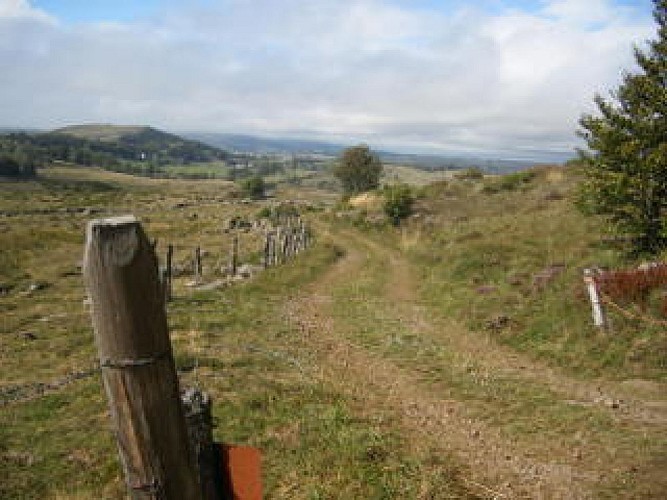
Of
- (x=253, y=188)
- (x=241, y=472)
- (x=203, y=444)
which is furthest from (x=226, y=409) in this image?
(x=253, y=188)

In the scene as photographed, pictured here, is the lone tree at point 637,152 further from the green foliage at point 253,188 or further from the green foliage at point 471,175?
the green foliage at point 253,188

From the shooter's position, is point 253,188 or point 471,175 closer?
point 471,175

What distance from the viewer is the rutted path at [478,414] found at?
906 cm

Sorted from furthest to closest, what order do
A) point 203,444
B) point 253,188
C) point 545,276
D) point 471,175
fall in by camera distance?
point 253,188
point 471,175
point 545,276
point 203,444

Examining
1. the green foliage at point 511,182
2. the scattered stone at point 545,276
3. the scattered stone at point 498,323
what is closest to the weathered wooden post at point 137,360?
the scattered stone at point 498,323

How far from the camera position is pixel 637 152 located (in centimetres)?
1850

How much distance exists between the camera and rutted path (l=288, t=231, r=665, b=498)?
9.06 metres

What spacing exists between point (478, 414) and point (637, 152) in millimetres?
11116

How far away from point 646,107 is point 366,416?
13.7m

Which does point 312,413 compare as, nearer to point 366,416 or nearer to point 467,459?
point 366,416

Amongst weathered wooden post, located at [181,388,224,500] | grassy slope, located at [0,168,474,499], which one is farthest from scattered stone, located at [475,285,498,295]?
weathered wooden post, located at [181,388,224,500]

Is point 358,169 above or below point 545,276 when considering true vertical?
above

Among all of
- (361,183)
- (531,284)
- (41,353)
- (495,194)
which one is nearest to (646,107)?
(531,284)

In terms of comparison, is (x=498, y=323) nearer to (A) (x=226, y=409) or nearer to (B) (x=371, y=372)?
(B) (x=371, y=372)
